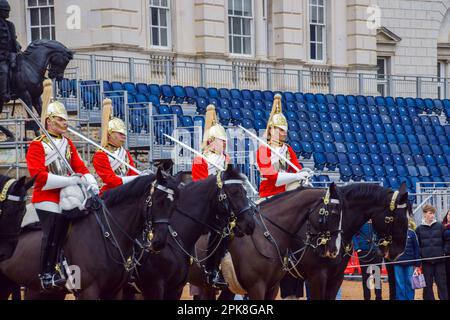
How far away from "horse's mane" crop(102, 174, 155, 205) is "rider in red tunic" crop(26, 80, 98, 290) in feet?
1.04

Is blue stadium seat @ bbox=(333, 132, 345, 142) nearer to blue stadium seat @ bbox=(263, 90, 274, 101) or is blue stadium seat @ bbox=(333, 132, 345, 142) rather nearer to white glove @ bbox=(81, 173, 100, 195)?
blue stadium seat @ bbox=(263, 90, 274, 101)

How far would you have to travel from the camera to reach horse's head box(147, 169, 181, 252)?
17.0 meters

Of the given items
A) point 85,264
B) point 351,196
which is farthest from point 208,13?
point 85,264

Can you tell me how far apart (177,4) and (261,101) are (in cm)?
359

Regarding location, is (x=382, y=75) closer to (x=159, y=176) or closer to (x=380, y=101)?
(x=380, y=101)

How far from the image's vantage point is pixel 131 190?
687 inches

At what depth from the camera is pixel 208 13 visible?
37.2 m

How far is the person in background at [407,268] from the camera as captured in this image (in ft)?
80.8

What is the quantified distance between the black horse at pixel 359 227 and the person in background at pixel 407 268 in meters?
4.96

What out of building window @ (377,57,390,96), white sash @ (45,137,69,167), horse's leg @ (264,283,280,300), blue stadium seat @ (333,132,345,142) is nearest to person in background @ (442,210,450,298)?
horse's leg @ (264,283,280,300)

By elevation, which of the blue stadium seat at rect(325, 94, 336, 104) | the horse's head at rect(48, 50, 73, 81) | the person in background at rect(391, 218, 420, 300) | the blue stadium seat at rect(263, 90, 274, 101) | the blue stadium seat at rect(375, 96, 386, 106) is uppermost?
the horse's head at rect(48, 50, 73, 81)

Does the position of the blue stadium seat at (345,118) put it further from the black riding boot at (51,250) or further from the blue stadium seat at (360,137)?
the black riding boot at (51,250)

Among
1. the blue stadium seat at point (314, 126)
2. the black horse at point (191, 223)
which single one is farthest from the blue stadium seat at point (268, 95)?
the black horse at point (191, 223)
